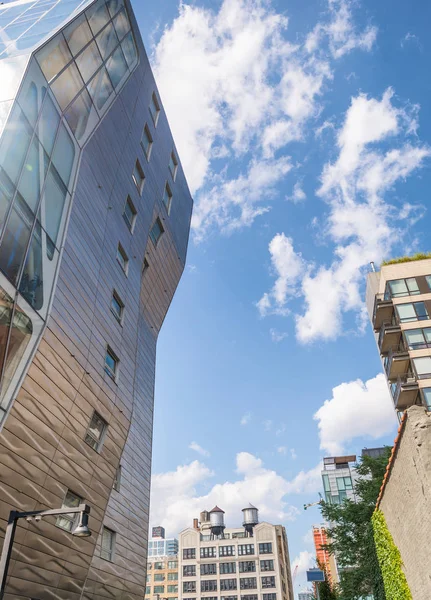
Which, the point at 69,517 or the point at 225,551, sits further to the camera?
the point at 225,551

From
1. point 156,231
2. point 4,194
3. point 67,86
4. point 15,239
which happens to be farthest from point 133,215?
point 4,194

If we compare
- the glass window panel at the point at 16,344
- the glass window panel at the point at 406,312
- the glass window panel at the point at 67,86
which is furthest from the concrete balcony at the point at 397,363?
the glass window panel at the point at 16,344

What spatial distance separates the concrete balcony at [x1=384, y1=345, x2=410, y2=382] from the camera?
3891cm

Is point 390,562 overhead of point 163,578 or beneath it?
beneath

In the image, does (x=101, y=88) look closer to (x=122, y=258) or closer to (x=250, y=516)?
(x=122, y=258)

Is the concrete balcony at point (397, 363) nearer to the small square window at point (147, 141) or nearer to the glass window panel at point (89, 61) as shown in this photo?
the small square window at point (147, 141)

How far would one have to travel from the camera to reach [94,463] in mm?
19922

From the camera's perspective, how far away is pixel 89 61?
21688 mm

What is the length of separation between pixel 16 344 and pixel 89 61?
13595 millimetres

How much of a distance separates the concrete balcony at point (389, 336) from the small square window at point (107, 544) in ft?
87.9

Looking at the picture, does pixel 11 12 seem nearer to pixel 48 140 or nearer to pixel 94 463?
pixel 48 140

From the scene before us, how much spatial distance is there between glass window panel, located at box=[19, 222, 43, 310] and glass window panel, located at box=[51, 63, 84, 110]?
579cm

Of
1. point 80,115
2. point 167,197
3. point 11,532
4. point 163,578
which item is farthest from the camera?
point 163,578

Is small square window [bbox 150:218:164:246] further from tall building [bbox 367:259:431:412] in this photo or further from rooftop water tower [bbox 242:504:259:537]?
rooftop water tower [bbox 242:504:259:537]
